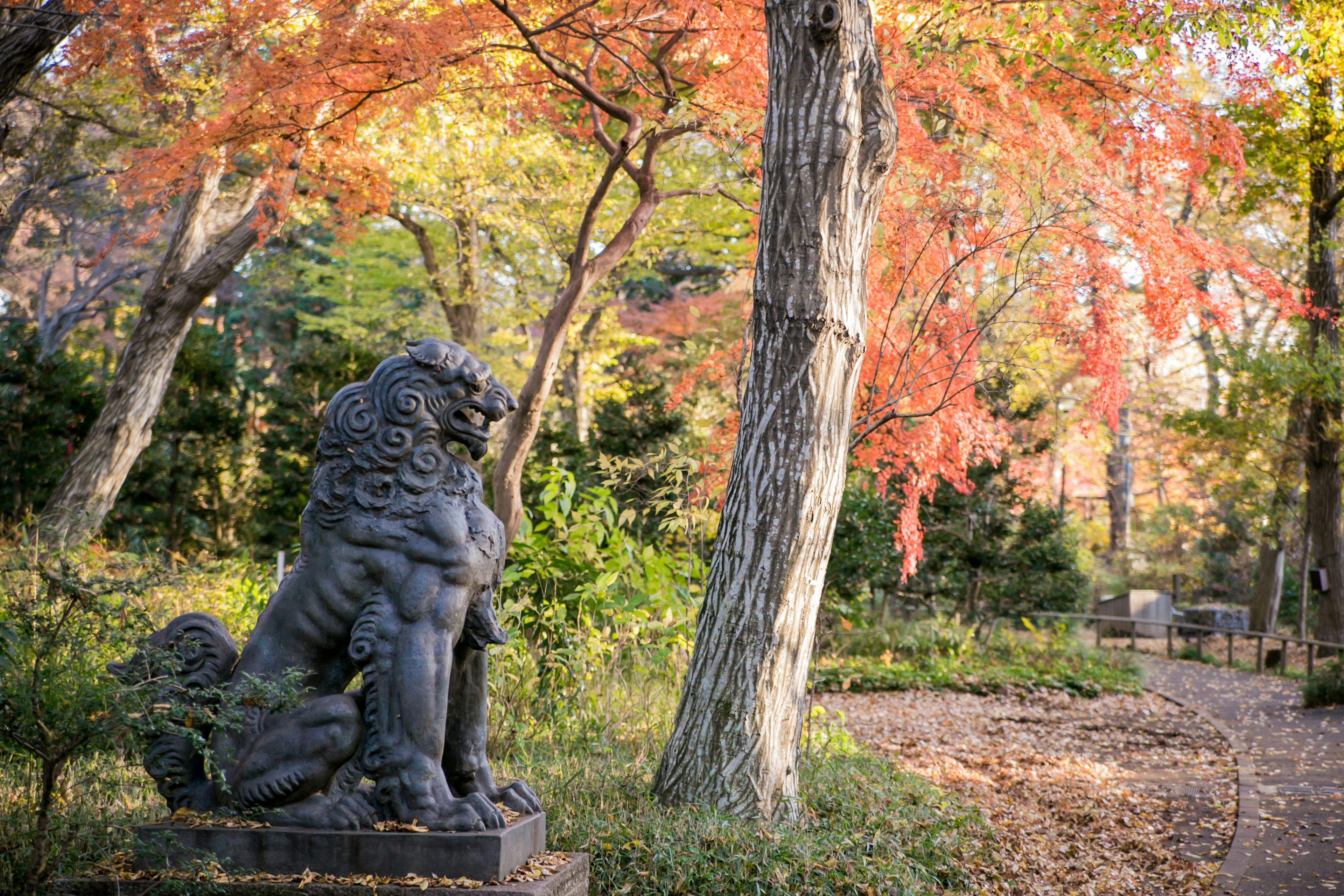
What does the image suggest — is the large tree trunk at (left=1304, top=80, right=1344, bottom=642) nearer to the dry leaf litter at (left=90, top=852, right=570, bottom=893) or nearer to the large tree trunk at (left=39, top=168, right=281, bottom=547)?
the large tree trunk at (left=39, top=168, right=281, bottom=547)

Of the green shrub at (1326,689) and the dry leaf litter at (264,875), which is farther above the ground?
the dry leaf litter at (264,875)

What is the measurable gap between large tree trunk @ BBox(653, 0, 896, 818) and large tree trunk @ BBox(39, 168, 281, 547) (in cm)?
560

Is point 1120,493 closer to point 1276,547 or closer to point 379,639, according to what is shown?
point 1276,547

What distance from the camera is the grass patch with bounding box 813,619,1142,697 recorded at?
10766mm

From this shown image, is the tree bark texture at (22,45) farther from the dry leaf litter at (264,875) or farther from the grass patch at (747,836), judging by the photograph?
the grass patch at (747,836)

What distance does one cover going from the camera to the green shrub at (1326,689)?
9.77m

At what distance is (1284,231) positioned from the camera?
54.4 feet

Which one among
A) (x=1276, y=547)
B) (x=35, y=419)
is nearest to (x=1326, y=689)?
(x=1276, y=547)

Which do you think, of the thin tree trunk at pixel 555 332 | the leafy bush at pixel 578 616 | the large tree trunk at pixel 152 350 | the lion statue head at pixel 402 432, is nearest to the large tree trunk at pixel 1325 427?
the thin tree trunk at pixel 555 332

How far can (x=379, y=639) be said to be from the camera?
266cm

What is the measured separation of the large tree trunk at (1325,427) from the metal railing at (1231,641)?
0.61 meters

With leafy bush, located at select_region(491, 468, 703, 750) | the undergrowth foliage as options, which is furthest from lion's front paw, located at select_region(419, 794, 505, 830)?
leafy bush, located at select_region(491, 468, 703, 750)

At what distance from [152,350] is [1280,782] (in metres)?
9.90

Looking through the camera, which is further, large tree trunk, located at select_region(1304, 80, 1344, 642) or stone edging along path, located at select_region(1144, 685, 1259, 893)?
large tree trunk, located at select_region(1304, 80, 1344, 642)
